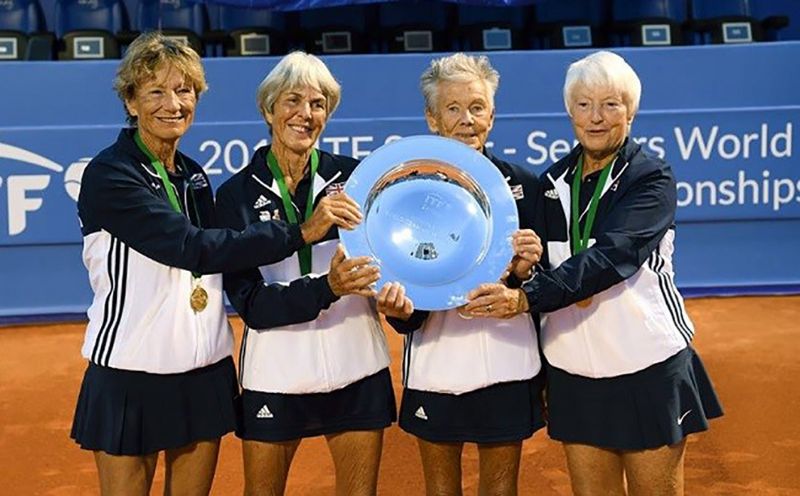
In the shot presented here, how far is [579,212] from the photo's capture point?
2.34m

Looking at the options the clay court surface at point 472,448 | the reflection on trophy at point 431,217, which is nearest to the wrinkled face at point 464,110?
the reflection on trophy at point 431,217

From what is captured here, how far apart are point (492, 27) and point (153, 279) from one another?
5472 millimetres

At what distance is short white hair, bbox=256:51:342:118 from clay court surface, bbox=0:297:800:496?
1608 mm

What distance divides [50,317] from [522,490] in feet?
12.1

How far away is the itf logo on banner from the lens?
19.1 feet

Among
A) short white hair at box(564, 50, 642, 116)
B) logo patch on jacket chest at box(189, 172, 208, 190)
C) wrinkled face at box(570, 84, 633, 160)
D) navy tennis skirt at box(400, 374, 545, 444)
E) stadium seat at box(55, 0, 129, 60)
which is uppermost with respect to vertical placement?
stadium seat at box(55, 0, 129, 60)

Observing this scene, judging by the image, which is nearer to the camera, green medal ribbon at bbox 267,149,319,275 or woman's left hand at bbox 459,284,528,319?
woman's left hand at bbox 459,284,528,319

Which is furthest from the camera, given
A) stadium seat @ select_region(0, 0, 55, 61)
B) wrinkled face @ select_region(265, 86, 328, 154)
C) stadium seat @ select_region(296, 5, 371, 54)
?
stadium seat @ select_region(296, 5, 371, 54)

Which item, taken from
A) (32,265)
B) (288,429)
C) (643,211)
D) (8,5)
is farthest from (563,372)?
(8,5)

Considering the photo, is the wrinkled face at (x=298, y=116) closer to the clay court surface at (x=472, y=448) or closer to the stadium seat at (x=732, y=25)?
the clay court surface at (x=472, y=448)

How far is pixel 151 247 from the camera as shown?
2.21 meters

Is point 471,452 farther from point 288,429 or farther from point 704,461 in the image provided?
point 288,429

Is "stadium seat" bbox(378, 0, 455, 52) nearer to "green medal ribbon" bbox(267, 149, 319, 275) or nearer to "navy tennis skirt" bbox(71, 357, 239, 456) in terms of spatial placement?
"green medal ribbon" bbox(267, 149, 319, 275)

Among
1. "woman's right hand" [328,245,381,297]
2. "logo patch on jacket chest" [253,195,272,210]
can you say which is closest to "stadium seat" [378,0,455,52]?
"logo patch on jacket chest" [253,195,272,210]
